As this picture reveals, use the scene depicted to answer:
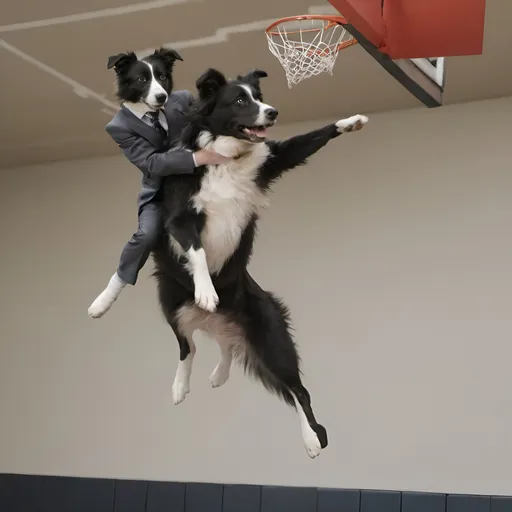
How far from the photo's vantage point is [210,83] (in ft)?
7.07

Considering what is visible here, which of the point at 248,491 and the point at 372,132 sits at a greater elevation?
the point at 372,132

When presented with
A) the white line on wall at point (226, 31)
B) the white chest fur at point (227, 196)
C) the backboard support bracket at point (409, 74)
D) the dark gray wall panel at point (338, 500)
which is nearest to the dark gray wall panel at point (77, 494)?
the dark gray wall panel at point (338, 500)

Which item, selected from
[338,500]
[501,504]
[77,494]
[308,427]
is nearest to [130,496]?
[77,494]

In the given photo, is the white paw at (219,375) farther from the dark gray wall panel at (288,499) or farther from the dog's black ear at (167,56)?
the dark gray wall panel at (288,499)

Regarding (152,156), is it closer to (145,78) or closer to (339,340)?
(145,78)

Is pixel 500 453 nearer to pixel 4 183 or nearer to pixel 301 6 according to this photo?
pixel 301 6

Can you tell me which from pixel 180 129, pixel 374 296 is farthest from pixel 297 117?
pixel 180 129

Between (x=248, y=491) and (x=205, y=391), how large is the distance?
0.78 meters

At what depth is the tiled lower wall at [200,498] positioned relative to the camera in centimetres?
527

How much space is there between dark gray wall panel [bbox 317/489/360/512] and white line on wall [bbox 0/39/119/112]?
3.01 meters

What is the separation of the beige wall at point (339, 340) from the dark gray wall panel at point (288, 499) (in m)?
0.12

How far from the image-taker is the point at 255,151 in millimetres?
2225

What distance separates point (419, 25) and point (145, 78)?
31.8 inches

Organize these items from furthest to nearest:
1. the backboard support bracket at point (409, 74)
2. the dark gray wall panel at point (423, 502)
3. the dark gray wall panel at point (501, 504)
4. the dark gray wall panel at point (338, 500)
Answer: the dark gray wall panel at point (338, 500) → the dark gray wall panel at point (423, 502) → the dark gray wall panel at point (501, 504) → the backboard support bracket at point (409, 74)
